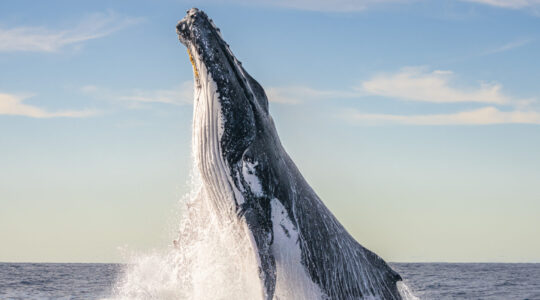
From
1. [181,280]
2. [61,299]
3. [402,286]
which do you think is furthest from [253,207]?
[61,299]

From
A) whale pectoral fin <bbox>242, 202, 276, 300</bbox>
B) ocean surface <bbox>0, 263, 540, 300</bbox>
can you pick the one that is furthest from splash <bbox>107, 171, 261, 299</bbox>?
ocean surface <bbox>0, 263, 540, 300</bbox>

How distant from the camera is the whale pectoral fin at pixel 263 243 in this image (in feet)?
19.8

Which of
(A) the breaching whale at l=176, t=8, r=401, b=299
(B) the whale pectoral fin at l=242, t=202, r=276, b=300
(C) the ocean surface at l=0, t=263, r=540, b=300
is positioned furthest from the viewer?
(C) the ocean surface at l=0, t=263, r=540, b=300

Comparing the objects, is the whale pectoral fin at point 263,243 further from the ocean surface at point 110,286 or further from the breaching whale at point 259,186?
the ocean surface at point 110,286

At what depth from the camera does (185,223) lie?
25.3 ft

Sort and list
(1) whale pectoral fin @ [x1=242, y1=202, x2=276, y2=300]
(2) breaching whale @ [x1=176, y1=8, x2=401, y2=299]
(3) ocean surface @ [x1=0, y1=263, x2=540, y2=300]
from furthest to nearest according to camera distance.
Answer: (3) ocean surface @ [x1=0, y1=263, x2=540, y2=300] → (2) breaching whale @ [x1=176, y1=8, x2=401, y2=299] → (1) whale pectoral fin @ [x1=242, y1=202, x2=276, y2=300]

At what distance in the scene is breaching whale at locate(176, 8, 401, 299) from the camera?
252 inches

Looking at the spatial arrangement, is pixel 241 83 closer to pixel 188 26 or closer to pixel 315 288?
pixel 188 26

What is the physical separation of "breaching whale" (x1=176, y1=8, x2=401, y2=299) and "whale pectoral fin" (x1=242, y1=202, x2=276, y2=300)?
1 cm

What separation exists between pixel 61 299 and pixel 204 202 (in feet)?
62.5

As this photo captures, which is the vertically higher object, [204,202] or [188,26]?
[188,26]

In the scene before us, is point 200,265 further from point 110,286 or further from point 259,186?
point 110,286

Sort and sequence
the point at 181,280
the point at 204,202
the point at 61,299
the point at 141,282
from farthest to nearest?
the point at 61,299 < the point at 141,282 < the point at 181,280 < the point at 204,202

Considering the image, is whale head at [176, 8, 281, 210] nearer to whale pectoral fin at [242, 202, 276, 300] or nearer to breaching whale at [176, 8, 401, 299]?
breaching whale at [176, 8, 401, 299]
